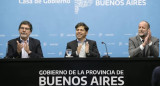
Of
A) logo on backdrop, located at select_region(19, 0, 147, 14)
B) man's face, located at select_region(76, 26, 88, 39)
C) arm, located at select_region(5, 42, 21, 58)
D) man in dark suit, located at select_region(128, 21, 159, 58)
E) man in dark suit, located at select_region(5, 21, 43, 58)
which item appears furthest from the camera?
logo on backdrop, located at select_region(19, 0, 147, 14)

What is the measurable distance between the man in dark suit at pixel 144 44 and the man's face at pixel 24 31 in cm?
170

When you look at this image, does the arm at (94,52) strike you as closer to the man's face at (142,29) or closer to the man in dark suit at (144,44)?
the man in dark suit at (144,44)

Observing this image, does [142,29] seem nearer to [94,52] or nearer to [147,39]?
[147,39]

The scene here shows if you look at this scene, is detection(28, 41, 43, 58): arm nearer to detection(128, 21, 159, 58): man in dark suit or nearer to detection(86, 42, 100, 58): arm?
detection(86, 42, 100, 58): arm

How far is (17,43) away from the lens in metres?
4.81

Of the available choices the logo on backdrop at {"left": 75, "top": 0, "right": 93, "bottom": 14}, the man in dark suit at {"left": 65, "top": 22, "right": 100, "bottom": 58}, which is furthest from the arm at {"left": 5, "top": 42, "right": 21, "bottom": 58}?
the logo on backdrop at {"left": 75, "top": 0, "right": 93, "bottom": 14}

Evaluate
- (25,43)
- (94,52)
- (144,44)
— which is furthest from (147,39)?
(25,43)

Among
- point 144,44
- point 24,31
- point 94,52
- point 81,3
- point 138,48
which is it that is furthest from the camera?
point 81,3

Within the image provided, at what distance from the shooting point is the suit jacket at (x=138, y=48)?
15.1 feet

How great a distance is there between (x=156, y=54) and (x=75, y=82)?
8.50 ft

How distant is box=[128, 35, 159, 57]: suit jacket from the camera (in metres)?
4.59

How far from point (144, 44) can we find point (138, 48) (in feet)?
0.55

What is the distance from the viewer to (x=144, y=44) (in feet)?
15.4

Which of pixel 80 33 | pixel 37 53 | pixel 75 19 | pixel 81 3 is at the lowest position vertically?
pixel 37 53
